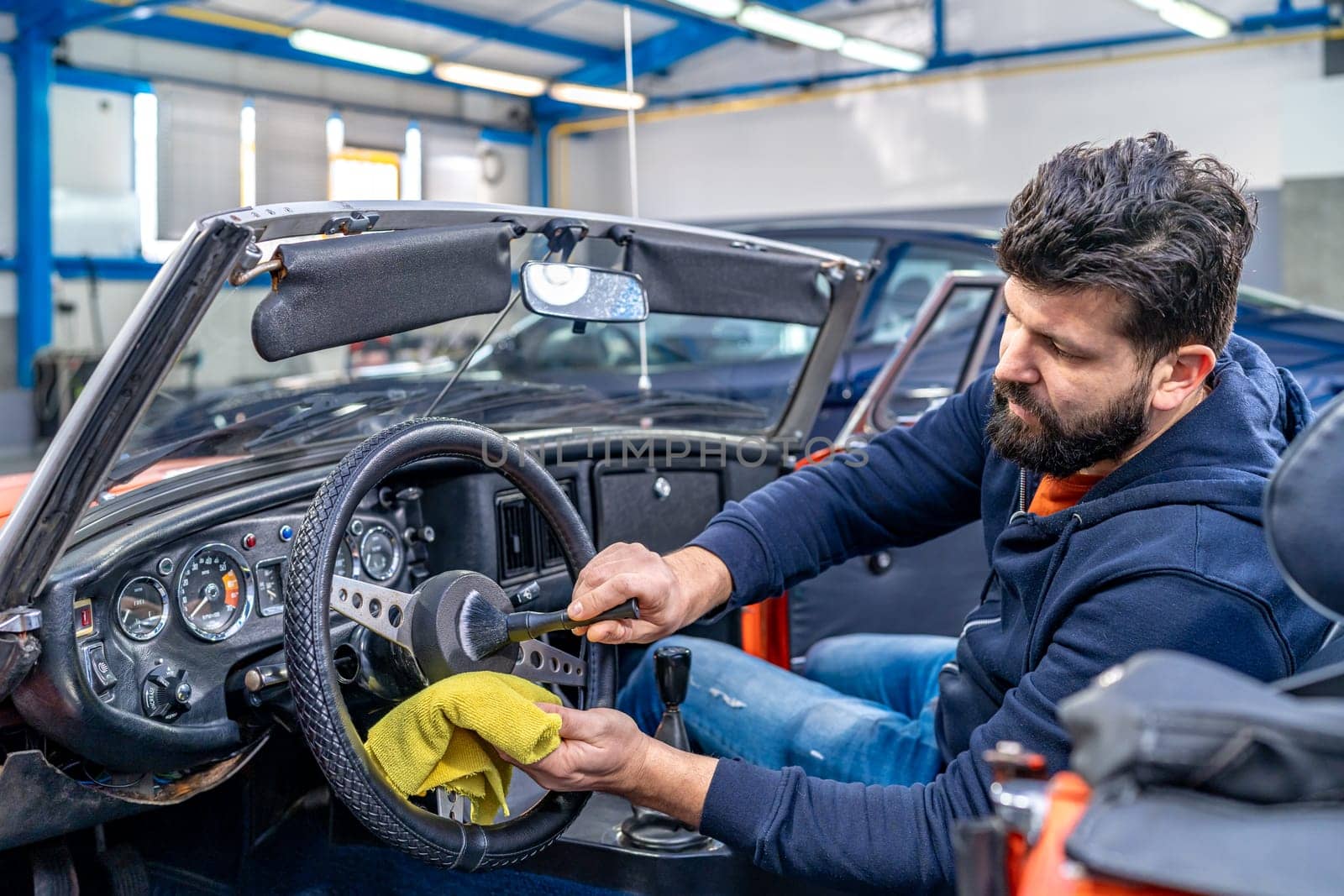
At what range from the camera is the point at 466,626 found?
1675 millimetres

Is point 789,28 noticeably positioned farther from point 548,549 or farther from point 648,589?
point 648,589

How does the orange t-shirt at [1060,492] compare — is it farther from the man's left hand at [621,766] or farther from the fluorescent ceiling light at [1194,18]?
the fluorescent ceiling light at [1194,18]

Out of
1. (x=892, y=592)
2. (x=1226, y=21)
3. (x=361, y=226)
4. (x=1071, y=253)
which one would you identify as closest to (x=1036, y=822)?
(x=1071, y=253)

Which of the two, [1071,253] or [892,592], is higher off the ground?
[1071,253]

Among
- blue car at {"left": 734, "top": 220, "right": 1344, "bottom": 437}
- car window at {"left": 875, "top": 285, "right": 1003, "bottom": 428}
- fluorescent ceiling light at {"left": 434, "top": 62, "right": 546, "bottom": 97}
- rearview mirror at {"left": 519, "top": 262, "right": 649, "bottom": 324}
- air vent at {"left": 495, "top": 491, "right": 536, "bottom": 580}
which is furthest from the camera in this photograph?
fluorescent ceiling light at {"left": 434, "top": 62, "right": 546, "bottom": 97}

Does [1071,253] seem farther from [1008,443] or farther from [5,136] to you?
[5,136]

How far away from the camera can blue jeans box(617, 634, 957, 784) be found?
2002 mm

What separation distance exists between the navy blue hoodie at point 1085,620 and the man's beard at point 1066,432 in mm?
34

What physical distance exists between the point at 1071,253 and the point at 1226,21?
11.0 meters

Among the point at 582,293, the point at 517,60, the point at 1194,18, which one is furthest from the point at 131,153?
the point at 582,293

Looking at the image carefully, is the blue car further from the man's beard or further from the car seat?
the car seat

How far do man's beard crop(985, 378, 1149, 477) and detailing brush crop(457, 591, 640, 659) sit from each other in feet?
2.07

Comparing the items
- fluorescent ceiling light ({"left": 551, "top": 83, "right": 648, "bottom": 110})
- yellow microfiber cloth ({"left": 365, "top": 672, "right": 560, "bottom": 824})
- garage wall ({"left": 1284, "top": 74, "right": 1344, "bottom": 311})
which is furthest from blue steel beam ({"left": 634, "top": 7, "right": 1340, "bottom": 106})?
yellow microfiber cloth ({"left": 365, "top": 672, "right": 560, "bottom": 824})

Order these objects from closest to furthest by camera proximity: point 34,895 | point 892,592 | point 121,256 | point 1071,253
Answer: point 1071,253
point 34,895
point 892,592
point 121,256
